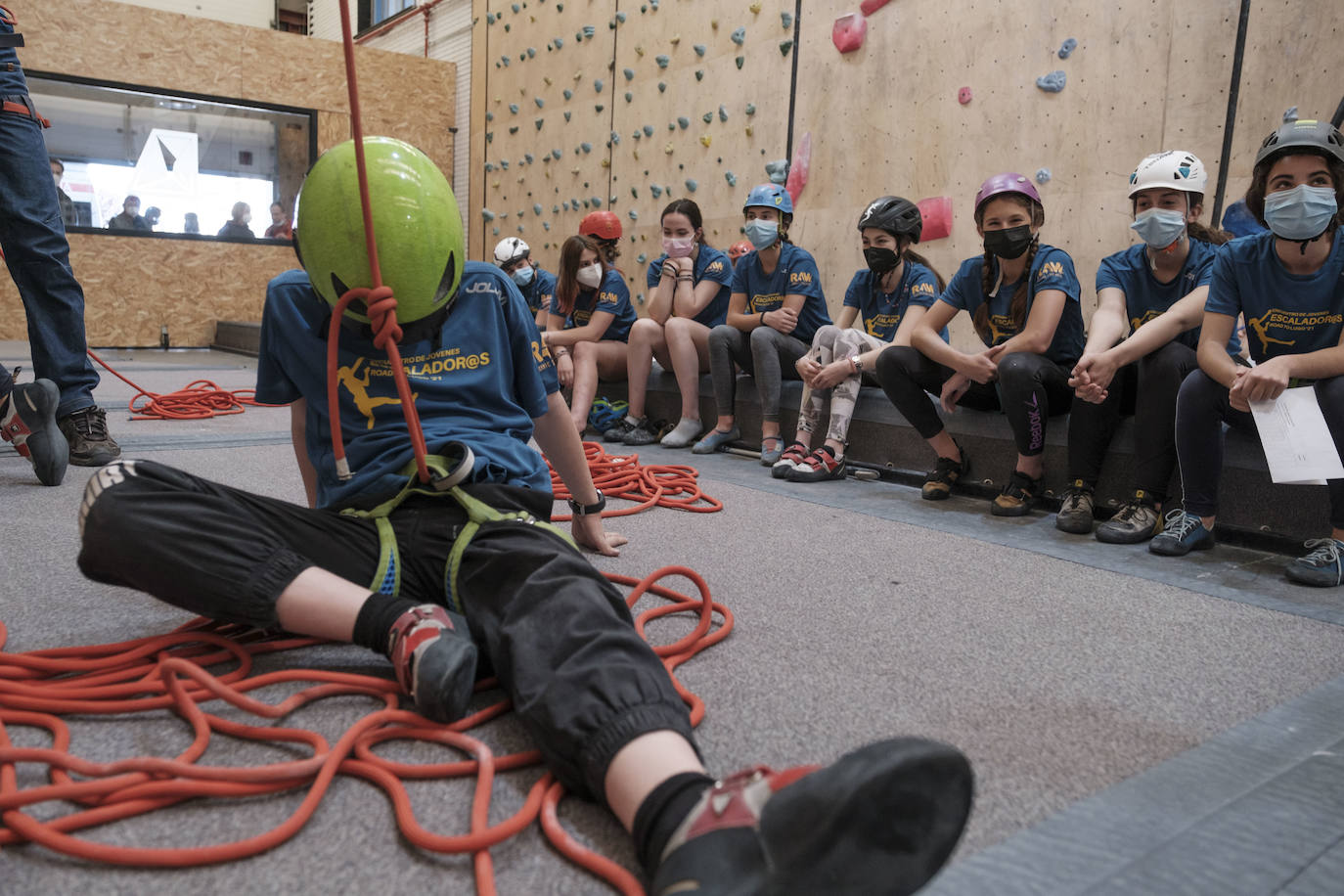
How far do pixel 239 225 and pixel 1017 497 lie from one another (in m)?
7.52

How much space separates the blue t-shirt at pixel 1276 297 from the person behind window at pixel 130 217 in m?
8.06

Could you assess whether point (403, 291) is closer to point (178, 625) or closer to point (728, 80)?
point (178, 625)

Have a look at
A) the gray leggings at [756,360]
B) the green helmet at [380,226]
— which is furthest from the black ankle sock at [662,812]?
the gray leggings at [756,360]

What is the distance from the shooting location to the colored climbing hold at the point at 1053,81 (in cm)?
355

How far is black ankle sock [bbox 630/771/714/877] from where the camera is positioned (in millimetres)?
739

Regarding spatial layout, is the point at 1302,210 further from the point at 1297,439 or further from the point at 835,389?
the point at 835,389

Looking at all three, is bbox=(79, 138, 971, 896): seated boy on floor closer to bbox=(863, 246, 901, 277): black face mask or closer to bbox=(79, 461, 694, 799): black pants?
bbox=(79, 461, 694, 799): black pants

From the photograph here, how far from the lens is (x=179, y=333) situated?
764cm

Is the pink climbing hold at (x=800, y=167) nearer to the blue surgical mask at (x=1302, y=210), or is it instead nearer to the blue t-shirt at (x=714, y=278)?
the blue t-shirt at (x=714, y=278)

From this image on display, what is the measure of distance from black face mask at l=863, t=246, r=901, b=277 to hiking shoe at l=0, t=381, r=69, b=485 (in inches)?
95.7

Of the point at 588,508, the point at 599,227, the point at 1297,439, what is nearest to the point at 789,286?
the point at 599,227

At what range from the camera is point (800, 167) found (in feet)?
15.2

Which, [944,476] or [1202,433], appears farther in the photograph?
[944,476]

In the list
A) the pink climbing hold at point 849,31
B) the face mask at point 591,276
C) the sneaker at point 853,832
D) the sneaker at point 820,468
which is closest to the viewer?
the sneaker at point 853,832
